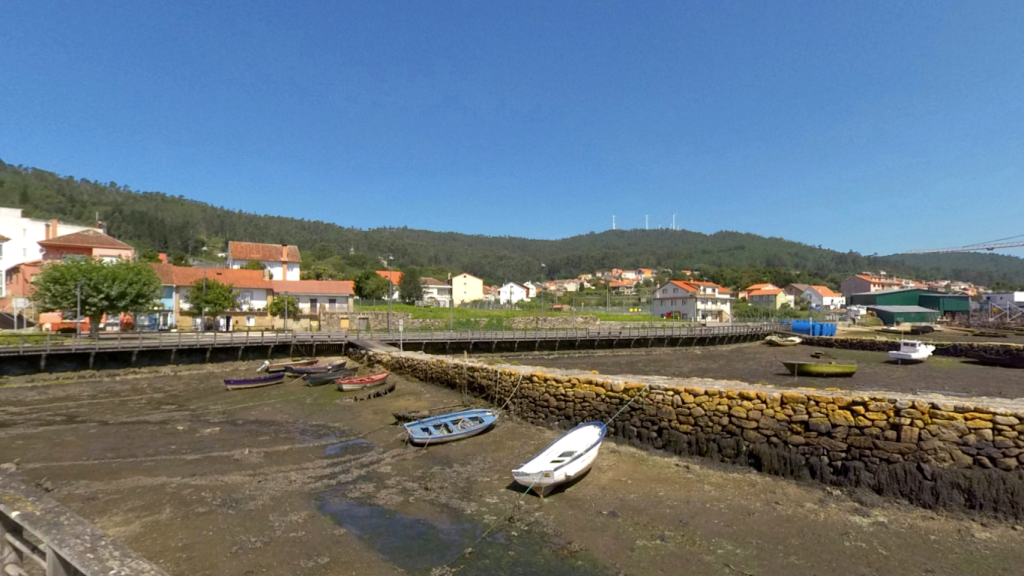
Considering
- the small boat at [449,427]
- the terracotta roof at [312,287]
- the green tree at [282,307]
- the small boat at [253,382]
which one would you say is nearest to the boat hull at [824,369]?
the small boat at [449,427]

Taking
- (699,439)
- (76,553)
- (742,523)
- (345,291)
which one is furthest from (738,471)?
(345,291)

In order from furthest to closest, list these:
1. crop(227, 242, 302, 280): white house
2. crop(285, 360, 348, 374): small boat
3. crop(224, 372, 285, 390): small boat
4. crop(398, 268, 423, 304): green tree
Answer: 1. crop(398, 268, 423, 304): green tree
2. crop(227, 242, 302, 280): white house
3. crop(285, 360, 348, 374): small boat
4. crop(224, 372, 285, 390): small boat

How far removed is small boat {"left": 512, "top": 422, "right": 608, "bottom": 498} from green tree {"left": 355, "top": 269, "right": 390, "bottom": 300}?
65.8m

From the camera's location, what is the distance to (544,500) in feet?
39.4

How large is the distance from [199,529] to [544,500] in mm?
7326

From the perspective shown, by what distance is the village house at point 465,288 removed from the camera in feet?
343

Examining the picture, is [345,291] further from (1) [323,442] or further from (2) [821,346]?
(2) [821,346]

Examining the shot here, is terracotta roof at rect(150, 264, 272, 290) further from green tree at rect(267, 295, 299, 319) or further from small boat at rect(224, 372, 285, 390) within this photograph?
small boat at rect(224, 372, 285, 390)

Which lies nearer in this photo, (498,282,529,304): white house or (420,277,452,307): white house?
(420,277,452,307): white house

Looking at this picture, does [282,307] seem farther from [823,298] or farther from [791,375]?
[823,298]

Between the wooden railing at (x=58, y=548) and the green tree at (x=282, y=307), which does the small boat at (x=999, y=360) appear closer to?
the wooden railing at (x=58, y=548)

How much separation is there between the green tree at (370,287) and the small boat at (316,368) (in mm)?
44091

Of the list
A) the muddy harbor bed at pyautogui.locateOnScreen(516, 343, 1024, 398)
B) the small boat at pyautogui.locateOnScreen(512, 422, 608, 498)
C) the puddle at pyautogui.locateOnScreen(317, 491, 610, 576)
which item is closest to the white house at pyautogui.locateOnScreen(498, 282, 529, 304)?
the muddy harbor bed at pyautogui.locateOnScreen(516, 343, 1024, 398)

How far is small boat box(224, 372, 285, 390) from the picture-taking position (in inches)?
1083
